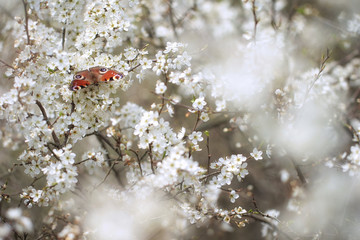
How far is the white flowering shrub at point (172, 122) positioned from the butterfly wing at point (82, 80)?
0.01 meters

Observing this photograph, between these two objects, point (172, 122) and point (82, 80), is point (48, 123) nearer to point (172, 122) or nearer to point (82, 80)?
point (82, 80)

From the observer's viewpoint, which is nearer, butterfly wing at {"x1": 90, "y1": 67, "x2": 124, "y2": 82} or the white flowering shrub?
butterfly wing at {"x1": 90, "y1": 67, "x2": 124, "y2": 82}

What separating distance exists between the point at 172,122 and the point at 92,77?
7.34 ft

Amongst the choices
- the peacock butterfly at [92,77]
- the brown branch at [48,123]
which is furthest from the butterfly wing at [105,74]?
the brown branch at [48,123]

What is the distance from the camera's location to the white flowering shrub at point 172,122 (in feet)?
8.16

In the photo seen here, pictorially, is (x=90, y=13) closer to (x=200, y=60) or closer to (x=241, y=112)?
(x=241, y=112)

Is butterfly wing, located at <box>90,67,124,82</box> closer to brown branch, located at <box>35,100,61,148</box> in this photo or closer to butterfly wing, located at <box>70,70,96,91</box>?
butterfly wing, located at <box>70,70,96,91</box>

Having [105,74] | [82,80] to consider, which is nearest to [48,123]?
[82,80]

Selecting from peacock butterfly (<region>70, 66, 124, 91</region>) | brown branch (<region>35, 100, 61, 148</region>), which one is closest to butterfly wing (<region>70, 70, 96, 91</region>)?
peacock butterfly (<region>70, 66, 124, 91</region>)

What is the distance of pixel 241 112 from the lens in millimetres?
3754

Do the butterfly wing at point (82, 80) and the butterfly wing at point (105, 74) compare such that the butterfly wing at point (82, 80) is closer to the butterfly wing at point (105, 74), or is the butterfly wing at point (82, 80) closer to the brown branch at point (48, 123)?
the butterfly wing at point (105, 74)

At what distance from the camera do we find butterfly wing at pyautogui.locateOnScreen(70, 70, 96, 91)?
91.7 inches

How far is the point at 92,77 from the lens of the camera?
7.79 feet

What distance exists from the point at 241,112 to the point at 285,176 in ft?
4.31
